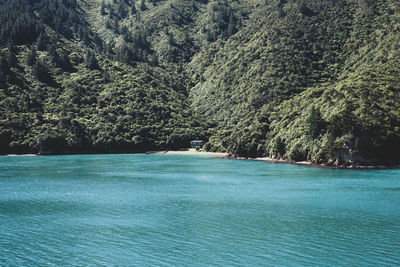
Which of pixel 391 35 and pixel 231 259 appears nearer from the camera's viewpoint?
pixel 231 259

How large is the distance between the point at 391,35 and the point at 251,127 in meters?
79.5

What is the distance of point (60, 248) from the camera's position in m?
41.2

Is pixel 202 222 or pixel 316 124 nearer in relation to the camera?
pixel 202 222

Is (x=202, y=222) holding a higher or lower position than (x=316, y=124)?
lower

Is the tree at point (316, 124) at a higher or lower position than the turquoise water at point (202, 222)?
higher

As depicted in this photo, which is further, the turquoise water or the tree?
the tree

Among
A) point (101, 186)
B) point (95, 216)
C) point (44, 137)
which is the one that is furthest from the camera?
point (44, 137)

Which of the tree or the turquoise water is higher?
the tree

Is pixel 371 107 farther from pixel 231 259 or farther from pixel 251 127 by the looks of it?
pixel 231 259

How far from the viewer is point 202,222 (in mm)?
51781

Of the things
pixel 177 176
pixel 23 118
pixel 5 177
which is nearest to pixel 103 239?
pixel 177 176

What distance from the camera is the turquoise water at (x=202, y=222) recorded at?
38.1 metres

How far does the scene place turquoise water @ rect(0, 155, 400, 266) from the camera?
125ft

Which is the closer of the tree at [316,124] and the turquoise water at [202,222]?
the turquoise water at [202,222]
